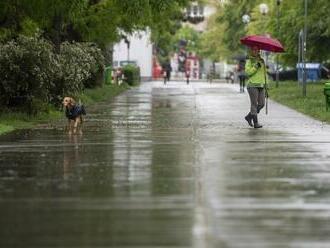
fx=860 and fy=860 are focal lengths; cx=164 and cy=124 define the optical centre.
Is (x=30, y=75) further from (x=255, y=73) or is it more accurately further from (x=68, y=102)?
(x=255, y=73)

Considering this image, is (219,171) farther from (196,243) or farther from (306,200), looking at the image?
(196,243)

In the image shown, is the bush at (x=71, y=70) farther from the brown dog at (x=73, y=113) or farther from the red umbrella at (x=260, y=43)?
the red umbrella at (x=260, y=43)

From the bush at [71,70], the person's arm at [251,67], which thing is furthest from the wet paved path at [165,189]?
the bush at [71,70]

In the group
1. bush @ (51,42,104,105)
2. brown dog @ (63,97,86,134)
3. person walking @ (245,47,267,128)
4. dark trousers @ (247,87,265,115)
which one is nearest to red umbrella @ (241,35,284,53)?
person walking @ (245,47,267,128)

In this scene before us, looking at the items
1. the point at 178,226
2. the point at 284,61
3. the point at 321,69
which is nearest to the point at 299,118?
the point at 178,226

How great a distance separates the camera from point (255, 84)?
20047 mm

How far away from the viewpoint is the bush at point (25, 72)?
69.9 feet

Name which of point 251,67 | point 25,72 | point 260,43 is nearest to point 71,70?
point 25,72

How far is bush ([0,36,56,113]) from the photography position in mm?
21312

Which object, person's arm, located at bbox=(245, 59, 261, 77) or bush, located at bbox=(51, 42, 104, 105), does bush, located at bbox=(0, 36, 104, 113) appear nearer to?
bush, located at bbox=(51, 42, 104, 105)

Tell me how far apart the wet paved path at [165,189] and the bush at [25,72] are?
3.38 m

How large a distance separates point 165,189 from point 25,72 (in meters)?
11.9

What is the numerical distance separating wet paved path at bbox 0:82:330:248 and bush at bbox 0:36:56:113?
3.38 meters

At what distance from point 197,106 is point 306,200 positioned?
810 inches
